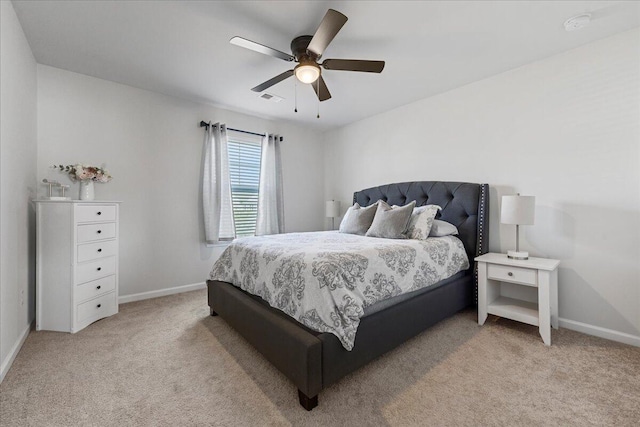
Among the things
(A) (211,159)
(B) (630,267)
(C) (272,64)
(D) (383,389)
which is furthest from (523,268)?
(A) (211,159)

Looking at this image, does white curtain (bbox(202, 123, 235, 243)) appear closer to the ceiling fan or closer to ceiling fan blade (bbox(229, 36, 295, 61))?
the ceiling fan

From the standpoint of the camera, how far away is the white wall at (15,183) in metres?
1.75

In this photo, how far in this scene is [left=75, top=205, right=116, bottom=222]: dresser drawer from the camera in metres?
2.41

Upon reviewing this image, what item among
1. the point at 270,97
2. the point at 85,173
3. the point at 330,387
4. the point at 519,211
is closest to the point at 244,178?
the point at 270,97

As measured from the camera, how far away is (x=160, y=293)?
333cm

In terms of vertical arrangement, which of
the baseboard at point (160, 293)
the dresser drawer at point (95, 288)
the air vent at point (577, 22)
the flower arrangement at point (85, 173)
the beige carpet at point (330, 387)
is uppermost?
the air vent at point (577, 22)

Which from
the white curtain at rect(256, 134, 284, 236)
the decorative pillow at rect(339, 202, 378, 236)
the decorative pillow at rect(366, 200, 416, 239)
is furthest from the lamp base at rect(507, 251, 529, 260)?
the white curtain at rect(256, 134, 284, 236)

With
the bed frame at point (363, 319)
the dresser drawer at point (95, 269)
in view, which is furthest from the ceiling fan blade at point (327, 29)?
the dresser drawer at point (95, 269)

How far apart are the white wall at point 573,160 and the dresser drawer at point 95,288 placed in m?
3.93

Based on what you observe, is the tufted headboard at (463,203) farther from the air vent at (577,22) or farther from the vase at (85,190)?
the vase at (85,190)

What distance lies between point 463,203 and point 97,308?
3916 mm

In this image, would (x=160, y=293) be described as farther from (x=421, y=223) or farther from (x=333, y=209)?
(x=421, y=223)

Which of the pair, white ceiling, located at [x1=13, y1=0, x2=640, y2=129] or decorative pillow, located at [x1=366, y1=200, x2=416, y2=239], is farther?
decorative pillow, located at [x1=366, y1=200, x2=416, y2=239]

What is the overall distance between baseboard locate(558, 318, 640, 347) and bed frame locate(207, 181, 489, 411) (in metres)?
0.73
